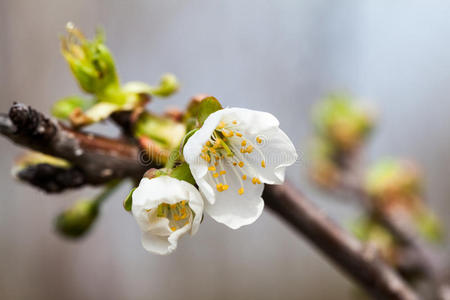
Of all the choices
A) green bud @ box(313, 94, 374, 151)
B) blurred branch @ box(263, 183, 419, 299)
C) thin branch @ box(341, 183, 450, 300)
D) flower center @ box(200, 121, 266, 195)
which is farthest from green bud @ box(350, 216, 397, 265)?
flower center @ box(200, 121, 266, 195)

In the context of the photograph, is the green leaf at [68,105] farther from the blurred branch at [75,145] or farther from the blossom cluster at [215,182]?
the blossom cluster at [215,182]

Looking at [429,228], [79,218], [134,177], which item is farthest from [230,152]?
[429,228]

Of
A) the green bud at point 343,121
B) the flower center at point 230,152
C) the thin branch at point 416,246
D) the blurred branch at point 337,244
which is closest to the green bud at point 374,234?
the thin branch at point 416,246

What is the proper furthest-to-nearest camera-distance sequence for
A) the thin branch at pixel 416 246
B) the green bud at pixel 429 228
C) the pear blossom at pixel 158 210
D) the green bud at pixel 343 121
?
the green bud at pixel 343 121 → the green bud at pixel 429 228 → the thin branch at pixel 416 246 → the pear blossom at pixel 158 210

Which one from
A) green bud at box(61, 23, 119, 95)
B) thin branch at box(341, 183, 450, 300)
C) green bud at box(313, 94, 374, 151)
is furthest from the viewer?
green bud at box(313, 94, 374, 151)

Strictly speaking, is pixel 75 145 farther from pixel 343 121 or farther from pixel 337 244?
pixel 343 121

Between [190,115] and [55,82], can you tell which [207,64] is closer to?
[55,82]

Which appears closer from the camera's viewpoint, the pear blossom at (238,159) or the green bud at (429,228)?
the pear blossom at (238,159)

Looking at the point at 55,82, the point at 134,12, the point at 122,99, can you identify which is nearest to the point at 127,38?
the point at 134,12

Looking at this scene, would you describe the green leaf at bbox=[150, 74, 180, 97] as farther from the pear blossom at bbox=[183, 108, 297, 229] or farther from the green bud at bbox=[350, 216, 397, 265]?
the green bud at bbox=[350, 216, 397, 265]
